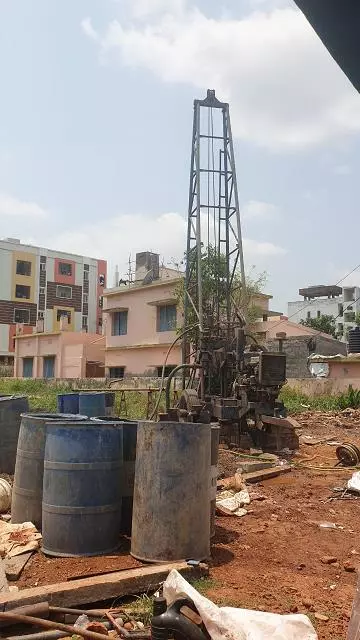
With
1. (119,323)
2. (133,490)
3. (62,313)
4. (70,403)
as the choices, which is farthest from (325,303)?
(133,490)

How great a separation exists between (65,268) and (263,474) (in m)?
47.3

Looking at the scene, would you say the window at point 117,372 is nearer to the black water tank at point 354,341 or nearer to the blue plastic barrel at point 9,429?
the black water tank at point 354,341

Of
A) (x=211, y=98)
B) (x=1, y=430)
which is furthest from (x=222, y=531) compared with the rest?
(x=211, y=98)

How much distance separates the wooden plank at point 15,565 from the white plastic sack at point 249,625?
148 centimetres

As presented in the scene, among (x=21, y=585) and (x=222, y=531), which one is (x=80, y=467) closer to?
(x=21, y=585)

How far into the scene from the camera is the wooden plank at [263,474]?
7540 mm

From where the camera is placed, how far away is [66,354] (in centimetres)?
3550

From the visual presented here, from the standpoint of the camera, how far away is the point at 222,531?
5152 millimetres

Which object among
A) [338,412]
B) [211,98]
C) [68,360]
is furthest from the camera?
[68,360]

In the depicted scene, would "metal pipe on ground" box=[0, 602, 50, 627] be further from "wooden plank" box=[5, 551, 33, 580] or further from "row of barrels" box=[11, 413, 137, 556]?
"row of barrels" box=[11, 413, 137, 556]

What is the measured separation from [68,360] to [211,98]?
1967cm

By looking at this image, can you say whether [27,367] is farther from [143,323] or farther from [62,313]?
[62,313]

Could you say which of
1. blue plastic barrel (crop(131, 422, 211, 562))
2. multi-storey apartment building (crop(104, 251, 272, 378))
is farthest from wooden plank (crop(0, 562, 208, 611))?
multi-storey apartment building (crop(104, 251, 272, 378))

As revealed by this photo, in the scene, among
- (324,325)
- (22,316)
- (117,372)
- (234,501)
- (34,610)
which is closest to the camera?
(34,610)
